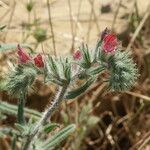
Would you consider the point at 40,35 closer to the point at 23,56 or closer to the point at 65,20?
the point at 65,20

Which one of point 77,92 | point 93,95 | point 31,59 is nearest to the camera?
point 31,59

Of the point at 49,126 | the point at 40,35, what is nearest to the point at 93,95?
the point at 40,35

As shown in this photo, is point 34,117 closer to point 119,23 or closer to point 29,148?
point 29,148

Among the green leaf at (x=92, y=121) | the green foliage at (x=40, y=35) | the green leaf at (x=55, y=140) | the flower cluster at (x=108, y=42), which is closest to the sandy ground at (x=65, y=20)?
the green foliage at (x=40, y=35)

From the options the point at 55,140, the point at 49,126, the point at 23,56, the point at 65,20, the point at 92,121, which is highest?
the point at 23,56

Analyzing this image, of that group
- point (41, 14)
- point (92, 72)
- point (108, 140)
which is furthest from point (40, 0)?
point (92, 72)

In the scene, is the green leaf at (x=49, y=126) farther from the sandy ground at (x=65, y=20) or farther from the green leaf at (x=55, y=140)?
the sandy ground at (x=65, y=20)

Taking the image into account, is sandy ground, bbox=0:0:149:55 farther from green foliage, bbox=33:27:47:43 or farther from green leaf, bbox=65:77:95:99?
green leaf, bbox=65:77:95:99

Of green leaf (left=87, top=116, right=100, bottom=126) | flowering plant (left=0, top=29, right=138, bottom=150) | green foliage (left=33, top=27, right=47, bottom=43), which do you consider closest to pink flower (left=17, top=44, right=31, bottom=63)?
flowering plant (left=0, top=29, right=138, bottom=150)
